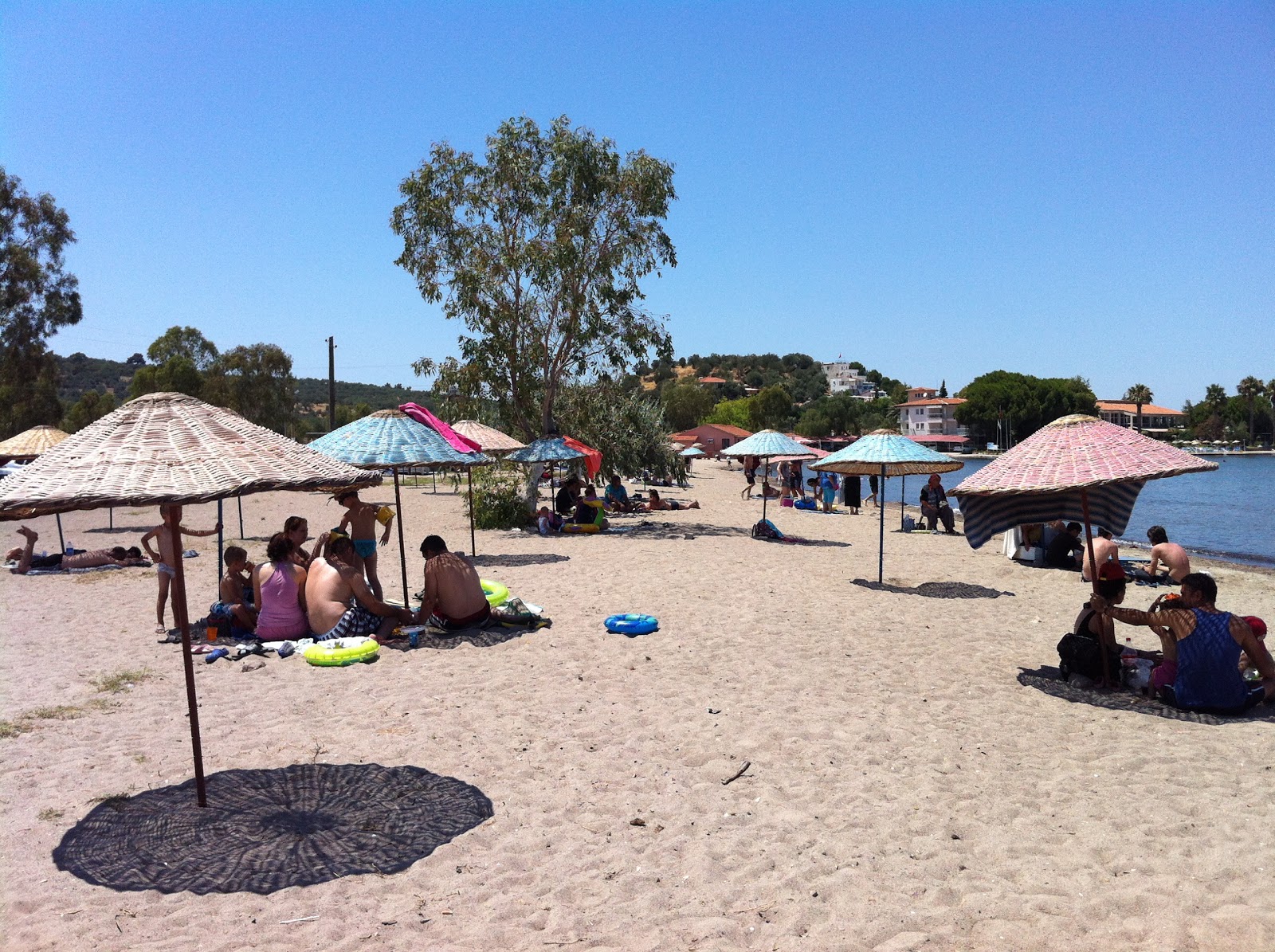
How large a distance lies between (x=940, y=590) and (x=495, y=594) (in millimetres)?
Answer: 5940

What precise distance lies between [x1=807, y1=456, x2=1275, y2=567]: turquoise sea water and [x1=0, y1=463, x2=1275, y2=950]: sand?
6.87 meters

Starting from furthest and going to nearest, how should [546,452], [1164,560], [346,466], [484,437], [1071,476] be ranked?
[484,437]
[546,452]
[1164,560]
[1071,476]
[346,466]

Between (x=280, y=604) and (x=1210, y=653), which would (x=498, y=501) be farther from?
(x=1210, y=653)

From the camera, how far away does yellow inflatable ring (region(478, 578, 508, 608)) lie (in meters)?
9.51

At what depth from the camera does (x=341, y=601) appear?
8031mm

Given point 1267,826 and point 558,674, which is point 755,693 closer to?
point 558,674

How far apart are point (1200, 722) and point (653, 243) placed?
15.1 m

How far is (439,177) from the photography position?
60.6ft

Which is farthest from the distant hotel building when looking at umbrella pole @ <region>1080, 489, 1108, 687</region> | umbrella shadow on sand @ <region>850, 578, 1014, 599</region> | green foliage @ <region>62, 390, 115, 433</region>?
umbrella pole @ <region>1080, 489, 1108, 687</region>

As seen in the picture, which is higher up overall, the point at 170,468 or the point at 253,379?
the point at 253,379

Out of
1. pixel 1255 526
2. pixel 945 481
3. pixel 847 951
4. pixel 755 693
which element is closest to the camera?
pixel 847 951

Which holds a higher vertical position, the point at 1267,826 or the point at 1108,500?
the point at 1108,500

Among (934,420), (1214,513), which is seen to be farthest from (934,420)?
(1214,513)

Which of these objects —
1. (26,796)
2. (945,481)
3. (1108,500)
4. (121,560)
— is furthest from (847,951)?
(945,481)
